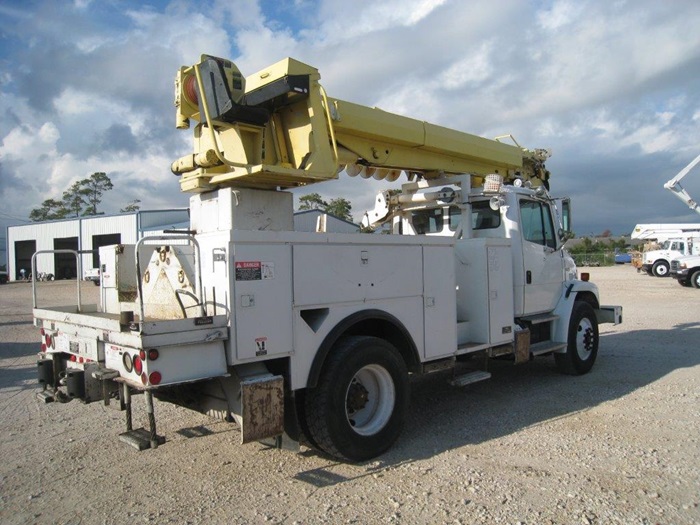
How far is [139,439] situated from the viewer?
4.11m

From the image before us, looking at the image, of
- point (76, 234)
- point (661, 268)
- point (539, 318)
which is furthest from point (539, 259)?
point (76, 234)

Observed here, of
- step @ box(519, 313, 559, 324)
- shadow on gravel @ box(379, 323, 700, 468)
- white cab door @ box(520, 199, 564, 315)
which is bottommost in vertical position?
shadow on gravel @ box(379, 323, 700, 468)

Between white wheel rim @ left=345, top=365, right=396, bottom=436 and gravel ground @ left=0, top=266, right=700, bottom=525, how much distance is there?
0.35 meters

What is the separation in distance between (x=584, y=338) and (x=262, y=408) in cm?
582

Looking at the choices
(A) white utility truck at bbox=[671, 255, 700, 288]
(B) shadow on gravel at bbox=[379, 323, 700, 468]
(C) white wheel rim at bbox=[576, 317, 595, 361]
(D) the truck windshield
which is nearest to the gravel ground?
Answer: (B) shadow on gravel at bbox=[379, 323, 700, 468]

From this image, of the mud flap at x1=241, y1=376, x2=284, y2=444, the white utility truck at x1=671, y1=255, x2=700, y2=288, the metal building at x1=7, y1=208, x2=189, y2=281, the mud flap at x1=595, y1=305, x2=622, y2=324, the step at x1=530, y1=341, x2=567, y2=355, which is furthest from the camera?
the metal building at x1=7, y1=208, x2=189, y2=281

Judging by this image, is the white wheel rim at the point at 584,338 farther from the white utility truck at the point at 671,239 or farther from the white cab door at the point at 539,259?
the white utility truck at the point at 671,239

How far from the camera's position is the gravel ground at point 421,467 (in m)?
4.04

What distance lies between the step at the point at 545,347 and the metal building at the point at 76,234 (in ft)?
102

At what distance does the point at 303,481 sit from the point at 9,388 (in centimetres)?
580

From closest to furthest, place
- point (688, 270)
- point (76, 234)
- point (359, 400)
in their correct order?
point (359, 400), point (688, 270), point (76, 234)

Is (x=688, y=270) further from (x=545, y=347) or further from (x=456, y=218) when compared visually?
(x=456, y=218)

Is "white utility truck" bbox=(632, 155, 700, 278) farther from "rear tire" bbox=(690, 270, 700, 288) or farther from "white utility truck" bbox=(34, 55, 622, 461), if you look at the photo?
"white utility truck" bbox=(34, 55, 622, 461)

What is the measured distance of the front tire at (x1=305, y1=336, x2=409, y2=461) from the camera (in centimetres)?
472
